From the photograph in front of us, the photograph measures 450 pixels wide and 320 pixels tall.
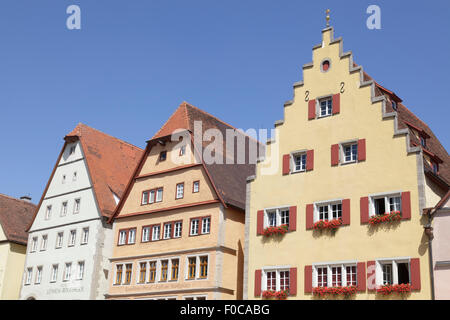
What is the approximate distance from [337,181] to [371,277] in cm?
496

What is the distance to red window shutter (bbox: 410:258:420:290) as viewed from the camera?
1031 inches

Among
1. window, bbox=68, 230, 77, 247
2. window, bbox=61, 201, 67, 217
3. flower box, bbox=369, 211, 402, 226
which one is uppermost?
window, bbox=61, 201, 67, 217

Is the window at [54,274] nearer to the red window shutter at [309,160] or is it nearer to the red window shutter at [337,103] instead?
the red window shutter at [309,160]

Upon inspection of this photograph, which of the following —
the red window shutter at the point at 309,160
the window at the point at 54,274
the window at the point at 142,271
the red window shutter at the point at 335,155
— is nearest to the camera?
the red window shutter at the point at 335,155

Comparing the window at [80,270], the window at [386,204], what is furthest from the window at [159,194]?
the window at [386,204]

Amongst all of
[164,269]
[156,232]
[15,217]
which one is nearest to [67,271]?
[156,232]

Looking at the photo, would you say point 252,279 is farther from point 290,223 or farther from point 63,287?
point 63,287

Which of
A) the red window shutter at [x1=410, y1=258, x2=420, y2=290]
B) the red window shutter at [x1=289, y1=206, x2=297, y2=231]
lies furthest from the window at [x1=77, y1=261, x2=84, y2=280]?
the red window shutter at [x1=410, y1=258, x2=420, y2=290]

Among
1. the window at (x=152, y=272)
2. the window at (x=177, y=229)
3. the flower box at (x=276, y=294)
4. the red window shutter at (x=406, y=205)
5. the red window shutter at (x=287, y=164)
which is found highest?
the red window shutter at (x=287, y=164)

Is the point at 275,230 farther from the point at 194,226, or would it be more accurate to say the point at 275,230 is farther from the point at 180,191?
the point at 180,191

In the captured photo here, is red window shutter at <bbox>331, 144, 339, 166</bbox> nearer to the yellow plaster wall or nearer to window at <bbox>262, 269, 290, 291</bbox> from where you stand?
the yellow plaster wall

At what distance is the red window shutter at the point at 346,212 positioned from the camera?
29141mm

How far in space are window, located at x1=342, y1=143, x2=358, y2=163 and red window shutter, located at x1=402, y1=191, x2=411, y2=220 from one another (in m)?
3.33

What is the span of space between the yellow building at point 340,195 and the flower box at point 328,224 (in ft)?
0.16
